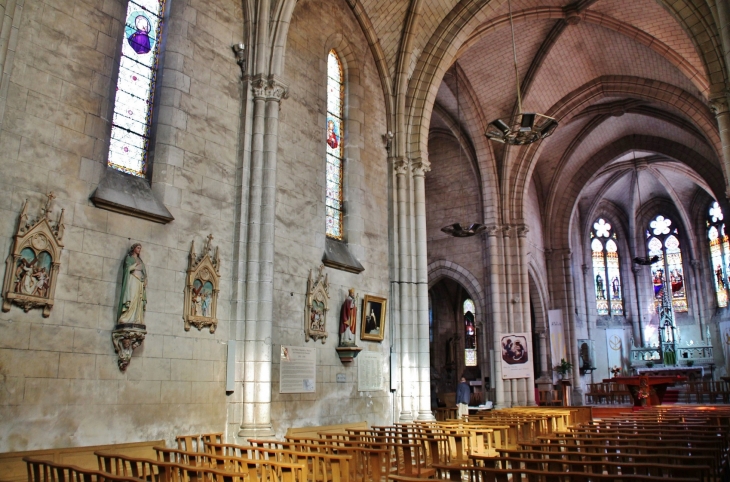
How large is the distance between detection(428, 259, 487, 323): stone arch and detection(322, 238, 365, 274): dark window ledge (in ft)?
32.1

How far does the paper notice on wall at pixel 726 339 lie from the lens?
31562mm

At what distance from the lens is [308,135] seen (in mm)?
13812

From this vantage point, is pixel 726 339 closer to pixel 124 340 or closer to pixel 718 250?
pixel 718 250

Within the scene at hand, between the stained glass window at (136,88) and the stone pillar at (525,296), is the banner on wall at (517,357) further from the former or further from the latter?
the stained glass window at (136,88)

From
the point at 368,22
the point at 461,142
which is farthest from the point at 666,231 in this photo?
the point at 368,22

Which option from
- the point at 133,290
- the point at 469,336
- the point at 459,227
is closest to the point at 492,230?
the point at 459,227

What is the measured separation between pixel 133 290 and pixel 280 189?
4.17m

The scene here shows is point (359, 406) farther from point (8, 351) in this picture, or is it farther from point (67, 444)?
point (8, 351)

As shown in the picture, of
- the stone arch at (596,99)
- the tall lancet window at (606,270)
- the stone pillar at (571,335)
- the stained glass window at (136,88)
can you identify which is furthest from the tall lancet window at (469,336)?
the stained glass window at (136,88)

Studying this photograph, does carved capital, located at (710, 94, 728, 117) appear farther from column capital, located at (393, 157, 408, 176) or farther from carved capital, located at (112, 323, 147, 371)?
carved capital, located at (112, 323, 147, 371)

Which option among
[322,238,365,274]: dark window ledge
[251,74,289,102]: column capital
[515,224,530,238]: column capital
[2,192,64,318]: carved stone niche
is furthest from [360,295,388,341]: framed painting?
[515,224,530,238]: column capital

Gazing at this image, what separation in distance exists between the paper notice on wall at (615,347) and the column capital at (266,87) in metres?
29.3

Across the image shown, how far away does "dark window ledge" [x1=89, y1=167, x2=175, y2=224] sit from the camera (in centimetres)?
949

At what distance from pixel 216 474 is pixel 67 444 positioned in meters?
4.23
